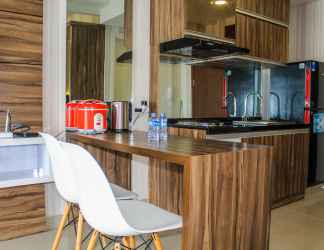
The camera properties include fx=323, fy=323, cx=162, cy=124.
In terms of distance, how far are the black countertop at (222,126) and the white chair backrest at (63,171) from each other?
1.28 metres

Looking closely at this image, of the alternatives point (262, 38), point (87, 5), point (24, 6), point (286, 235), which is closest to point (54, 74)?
point (24, 6)

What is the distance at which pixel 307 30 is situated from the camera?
15.8 ft

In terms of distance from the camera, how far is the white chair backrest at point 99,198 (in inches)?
48.4

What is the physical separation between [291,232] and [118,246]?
186 cm

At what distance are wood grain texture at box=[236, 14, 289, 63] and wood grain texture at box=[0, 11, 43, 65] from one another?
6.84 ft

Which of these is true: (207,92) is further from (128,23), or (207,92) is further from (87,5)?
(87,5)

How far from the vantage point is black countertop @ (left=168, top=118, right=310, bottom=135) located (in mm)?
2730

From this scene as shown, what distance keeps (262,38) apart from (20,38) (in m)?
2.71

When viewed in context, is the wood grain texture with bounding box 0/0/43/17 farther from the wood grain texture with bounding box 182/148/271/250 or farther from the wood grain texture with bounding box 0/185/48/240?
the wood grain texture with bounding box 182/148/271/250

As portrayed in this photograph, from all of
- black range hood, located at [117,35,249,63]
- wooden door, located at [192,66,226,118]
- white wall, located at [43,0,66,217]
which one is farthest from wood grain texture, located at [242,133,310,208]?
white wall, located at [43,0,66,217]

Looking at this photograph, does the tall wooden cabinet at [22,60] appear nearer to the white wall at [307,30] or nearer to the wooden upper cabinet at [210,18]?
the wooden upper cabinet at [210,18]

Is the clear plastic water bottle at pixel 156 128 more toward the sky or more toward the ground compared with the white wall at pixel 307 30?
more toward the ground

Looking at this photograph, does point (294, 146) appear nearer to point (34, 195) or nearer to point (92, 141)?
point (92, 141)

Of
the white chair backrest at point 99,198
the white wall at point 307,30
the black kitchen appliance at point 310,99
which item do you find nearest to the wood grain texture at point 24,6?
the white chair backrest at point 99,198
